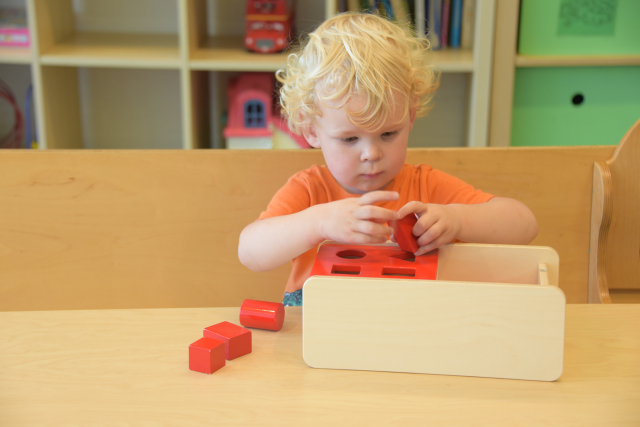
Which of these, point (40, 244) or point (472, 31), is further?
point (472, 31)

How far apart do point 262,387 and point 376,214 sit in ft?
0.76

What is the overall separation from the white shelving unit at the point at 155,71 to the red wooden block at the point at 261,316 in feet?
3.73

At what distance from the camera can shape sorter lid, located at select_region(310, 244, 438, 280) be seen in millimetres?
658

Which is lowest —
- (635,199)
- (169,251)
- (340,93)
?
(169,251)

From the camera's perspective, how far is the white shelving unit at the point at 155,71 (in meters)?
1.73

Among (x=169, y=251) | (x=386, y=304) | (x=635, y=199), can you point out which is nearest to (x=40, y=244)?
(x=169, y=251)

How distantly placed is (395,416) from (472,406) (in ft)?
0.25

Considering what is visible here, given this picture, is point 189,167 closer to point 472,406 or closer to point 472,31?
point 472,406

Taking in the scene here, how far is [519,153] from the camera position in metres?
1.08

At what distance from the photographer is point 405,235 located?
703 millimetres

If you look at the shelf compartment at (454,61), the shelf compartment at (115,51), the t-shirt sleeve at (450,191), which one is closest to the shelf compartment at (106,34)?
the shelf compartment at (115,51)

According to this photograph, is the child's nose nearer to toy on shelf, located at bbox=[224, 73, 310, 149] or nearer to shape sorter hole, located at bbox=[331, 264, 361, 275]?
shape sorter hole, located at bbox=[331, 264, 361, 275]

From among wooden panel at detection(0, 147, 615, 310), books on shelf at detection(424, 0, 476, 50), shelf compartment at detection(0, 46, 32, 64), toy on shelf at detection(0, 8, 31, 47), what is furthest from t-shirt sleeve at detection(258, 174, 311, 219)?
toy on shelf at detection(0, 8, 31, 47)

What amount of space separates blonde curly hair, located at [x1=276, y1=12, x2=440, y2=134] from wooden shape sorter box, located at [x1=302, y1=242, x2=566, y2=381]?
277 millimetres
